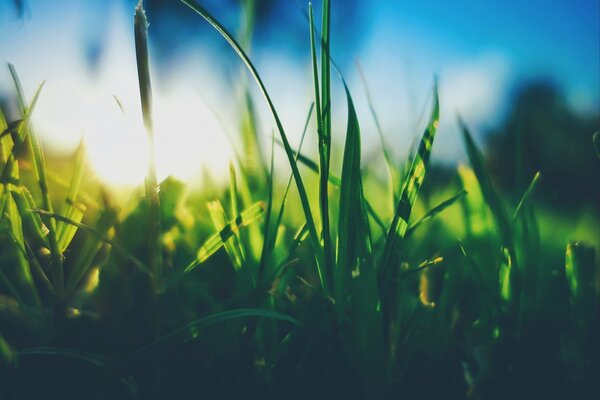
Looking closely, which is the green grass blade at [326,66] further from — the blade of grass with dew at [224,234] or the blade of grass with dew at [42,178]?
the blade of grass with dew at [42,178]

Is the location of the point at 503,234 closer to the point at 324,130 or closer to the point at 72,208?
the point at 324,130

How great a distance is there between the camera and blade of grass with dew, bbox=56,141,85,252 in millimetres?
305

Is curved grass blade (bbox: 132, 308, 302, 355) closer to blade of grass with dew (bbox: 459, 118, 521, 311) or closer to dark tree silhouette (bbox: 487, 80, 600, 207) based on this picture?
blade of grass with dew (bbox: 459, 118, 521, 311)

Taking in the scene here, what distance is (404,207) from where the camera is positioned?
0.30m

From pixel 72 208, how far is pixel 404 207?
0.24 meters

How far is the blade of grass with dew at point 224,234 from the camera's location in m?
0.30

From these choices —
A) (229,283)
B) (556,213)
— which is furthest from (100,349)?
(556,213)

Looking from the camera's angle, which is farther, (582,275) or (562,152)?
(562,152)

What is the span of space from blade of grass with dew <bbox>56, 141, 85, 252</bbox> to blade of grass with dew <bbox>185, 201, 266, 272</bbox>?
3.5 inches

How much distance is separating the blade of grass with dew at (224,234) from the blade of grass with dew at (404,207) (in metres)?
0.09

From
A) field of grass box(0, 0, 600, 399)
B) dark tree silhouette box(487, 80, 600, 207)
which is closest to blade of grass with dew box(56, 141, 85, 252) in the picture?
field of grass box(0, 0, 600, 399)

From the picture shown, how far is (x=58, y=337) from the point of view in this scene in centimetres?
32

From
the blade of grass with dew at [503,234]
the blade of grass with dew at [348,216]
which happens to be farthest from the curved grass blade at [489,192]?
the blade of grass with dew at [348,216]

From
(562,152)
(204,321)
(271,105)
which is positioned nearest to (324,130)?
(271,105)
